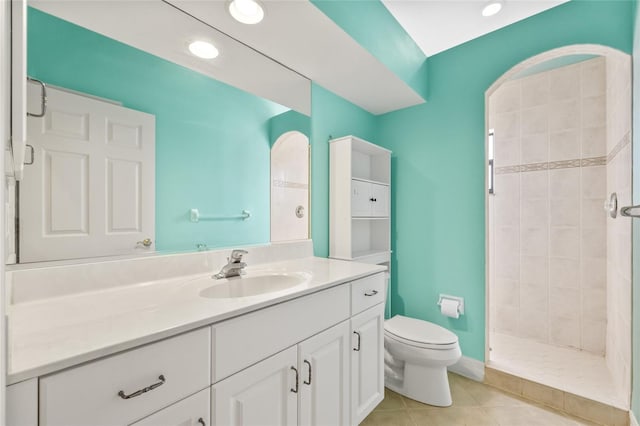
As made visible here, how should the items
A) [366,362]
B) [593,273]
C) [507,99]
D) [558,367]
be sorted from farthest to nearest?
[507,99] < [593,273] < [558,367] < [366,362]

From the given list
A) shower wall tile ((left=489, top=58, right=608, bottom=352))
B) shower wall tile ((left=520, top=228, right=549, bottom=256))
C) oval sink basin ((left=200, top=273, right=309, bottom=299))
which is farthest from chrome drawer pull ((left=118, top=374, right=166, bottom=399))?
shower wall tile ((left=520, top=228, right=549, bottom=256))

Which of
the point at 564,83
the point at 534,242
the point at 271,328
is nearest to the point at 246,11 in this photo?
the point at 271,328

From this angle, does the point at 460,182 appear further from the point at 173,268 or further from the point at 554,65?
the point at 173,268

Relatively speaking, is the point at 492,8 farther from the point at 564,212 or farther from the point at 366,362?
the point at 366,362

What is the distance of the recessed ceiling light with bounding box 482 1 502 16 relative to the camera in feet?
5.47

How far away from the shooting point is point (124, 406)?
65 cm

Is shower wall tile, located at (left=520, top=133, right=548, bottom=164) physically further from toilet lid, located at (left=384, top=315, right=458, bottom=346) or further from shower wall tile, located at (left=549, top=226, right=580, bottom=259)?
toilet lid, located at (left=384, top=315, right=458, bottom=346)

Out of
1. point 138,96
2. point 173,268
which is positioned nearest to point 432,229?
point 173,268

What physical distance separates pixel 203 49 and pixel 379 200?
61.4 inches

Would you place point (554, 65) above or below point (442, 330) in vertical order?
above

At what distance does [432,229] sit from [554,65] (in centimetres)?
170

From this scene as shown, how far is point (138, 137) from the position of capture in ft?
3.83

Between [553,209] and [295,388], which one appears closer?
[295,388]

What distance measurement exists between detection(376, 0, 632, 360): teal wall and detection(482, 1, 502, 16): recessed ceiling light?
0.22 meters
